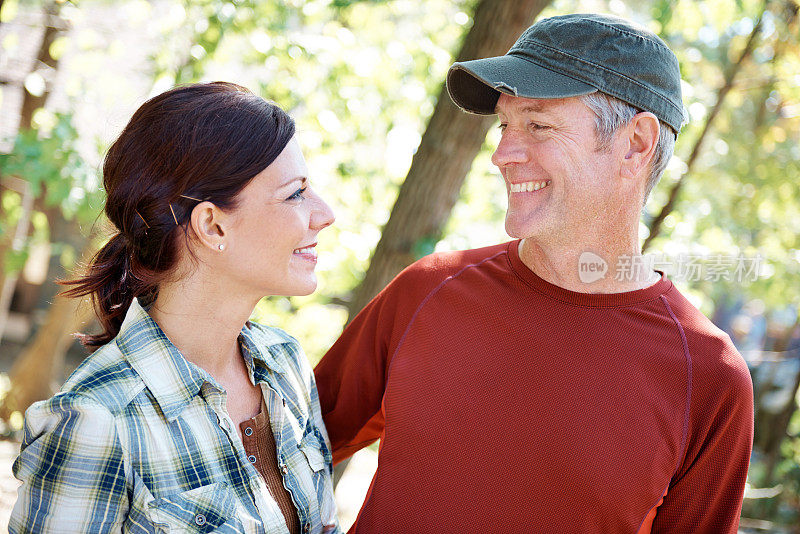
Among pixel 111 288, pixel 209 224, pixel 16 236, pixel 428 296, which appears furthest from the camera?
pixel 16 236

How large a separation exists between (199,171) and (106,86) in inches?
136

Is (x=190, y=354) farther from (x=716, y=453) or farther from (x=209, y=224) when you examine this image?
(x=716, y=453)

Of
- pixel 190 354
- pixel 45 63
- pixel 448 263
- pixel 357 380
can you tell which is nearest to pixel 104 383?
pixel 190 354

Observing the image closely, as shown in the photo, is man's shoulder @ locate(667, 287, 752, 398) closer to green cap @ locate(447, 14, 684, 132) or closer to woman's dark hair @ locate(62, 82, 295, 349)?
green cap @ locate(447, 14, 684, 132)

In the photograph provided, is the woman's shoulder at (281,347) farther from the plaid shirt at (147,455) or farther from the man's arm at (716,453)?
the man's arm at (716,453)

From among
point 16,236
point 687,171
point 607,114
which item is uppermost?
point 607,114

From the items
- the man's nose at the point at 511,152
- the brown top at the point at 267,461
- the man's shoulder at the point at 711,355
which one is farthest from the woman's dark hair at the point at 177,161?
the man's shoulder at the point at 711,355

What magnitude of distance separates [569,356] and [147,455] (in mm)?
976

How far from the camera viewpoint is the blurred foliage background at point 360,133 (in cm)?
333

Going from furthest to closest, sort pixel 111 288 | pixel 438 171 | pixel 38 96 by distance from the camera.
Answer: pixel 38 96, pixel 438 171, pixel 111 288

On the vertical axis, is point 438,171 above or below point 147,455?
above

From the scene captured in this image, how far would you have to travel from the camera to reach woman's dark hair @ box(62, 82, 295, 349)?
1592 millimetres

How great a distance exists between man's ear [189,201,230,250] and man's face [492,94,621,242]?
2.28 feet

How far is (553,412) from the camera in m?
1.65
